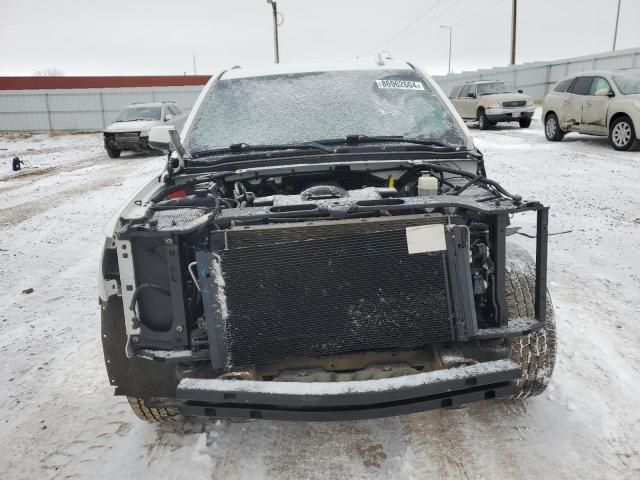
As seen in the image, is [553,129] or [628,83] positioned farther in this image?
[553,129]

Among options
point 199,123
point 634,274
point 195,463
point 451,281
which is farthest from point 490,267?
point 634,274

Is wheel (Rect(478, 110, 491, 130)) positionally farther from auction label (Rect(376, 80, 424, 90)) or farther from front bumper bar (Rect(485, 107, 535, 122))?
auction label (Rect(376, 80, 424, 90))

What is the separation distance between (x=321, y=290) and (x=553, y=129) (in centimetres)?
1251

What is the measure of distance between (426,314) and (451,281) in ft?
0.60

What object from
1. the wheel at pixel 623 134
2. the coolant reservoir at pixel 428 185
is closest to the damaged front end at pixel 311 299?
the coolant reservoir at pixel 428 185

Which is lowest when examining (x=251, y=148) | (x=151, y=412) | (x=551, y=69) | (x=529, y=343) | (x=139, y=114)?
(x=151, y=412)

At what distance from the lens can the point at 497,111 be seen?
645 inches

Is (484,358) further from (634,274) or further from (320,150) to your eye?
(634,274)

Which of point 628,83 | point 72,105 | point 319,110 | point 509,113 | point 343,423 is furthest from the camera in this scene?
point 72,105

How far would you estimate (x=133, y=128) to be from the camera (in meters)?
14.7

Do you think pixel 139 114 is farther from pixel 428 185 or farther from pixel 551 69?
pixel 551 69

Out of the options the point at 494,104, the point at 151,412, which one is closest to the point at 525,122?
the point at 494,104

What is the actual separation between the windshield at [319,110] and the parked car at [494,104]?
13.1 metres

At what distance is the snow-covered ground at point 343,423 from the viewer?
2.40m
